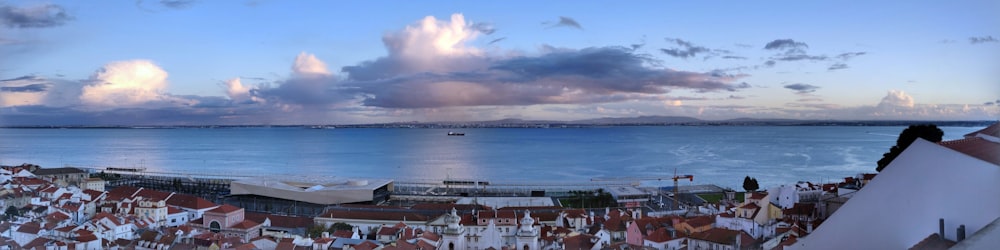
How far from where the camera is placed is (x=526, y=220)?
603 centimetres

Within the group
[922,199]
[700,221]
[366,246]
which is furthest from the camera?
[700,221]

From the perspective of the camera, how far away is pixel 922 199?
72.4 inches

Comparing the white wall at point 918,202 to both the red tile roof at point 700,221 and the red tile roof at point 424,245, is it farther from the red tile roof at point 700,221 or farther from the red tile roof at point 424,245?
the red tile roof at point 700,221

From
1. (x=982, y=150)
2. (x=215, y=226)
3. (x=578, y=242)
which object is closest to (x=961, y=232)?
(x=982, y=150)

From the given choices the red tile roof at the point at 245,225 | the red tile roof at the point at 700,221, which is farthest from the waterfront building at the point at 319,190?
the red tile roof at the point at 700,221

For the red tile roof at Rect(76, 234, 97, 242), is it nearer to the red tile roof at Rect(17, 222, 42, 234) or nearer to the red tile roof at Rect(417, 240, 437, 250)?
the red tile roof at Rect(17, 222, 42, 234)

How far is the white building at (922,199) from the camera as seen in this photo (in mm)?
1691

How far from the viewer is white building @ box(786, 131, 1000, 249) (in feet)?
5.55

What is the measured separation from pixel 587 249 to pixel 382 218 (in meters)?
3.49

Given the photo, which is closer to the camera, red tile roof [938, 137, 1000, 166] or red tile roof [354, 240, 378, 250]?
red tile roof [938, 137, 1000, 166]

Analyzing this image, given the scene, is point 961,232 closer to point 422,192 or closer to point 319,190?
point 319,190

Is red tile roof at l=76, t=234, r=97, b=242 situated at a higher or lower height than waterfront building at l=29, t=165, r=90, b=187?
higher

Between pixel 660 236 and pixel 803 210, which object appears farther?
pixel 803 210

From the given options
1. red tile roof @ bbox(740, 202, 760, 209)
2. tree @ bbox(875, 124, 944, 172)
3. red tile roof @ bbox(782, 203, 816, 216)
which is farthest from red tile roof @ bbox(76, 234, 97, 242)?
tree @ bbox(875, 124, 944, 172)
